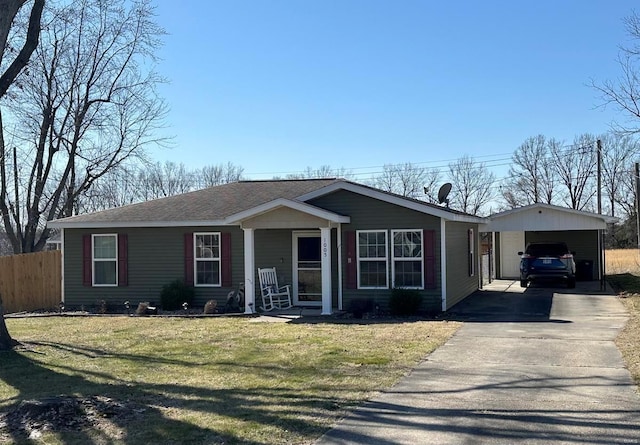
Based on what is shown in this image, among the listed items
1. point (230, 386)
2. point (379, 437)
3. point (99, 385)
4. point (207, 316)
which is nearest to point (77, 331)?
point (207, 316)

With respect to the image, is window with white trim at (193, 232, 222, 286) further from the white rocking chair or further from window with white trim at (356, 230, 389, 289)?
window with white trim at (356, 230, 389, 289)

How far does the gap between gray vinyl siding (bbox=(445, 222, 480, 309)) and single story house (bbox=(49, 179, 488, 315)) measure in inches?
1.2

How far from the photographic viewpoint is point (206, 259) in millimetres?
16719

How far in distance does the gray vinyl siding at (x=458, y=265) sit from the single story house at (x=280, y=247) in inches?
→ 1.2

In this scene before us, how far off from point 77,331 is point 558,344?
9.43 m

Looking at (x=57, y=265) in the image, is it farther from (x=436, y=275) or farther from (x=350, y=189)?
(x=436, y=275)

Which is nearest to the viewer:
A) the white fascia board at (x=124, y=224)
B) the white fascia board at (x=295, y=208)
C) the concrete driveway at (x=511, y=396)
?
the concrete driveway at (x=511, y=396)

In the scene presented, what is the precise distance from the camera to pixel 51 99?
1081 inches

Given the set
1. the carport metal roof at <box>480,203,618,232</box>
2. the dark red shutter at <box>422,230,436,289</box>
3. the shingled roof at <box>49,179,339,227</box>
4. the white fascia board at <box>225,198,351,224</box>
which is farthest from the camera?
the carport metal roof at <box>480,203,618,232</box>

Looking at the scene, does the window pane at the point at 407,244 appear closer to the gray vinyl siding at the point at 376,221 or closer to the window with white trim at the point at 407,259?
the window with white trim at the point at 407,259

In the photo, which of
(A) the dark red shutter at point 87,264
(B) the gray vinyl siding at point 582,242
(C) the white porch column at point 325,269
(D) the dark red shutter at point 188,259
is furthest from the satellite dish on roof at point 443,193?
(A) the dark red shutter at point 87,264

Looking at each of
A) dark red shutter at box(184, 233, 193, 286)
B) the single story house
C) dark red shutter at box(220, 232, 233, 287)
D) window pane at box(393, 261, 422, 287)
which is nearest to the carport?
the single story house

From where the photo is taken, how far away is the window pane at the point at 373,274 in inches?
596

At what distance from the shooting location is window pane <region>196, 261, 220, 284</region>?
54.7 ft
